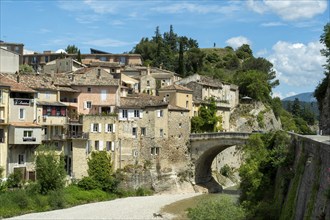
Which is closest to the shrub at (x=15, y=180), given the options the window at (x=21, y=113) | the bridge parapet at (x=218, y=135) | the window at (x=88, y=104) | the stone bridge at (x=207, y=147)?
the window at (x=21, y=113)

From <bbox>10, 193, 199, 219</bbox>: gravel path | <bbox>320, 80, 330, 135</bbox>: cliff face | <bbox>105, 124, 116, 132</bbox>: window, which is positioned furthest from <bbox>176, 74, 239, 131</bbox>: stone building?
<bbox>320, 80, 330, 135</bbox>: cliff face

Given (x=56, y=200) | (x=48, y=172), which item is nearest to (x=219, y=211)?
(x=56, y=200)

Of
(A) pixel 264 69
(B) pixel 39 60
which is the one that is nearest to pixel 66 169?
(B) pixel 39 60

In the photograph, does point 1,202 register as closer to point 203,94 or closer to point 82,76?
point 82,76

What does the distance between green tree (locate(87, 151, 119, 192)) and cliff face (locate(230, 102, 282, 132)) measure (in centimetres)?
3247

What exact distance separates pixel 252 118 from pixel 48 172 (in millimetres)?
46916

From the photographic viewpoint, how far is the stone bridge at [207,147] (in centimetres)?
6819

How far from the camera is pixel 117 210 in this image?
178ft

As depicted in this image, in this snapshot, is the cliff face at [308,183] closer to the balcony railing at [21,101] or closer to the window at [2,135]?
the window at [2,135]

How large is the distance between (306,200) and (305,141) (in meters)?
5.45

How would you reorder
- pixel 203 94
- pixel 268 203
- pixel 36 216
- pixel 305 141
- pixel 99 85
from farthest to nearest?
pixel 203 94 → pixel 99 85 → pixel 36 216 → pixel 268 203 → pixel 305 141

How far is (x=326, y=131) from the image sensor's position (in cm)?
5009

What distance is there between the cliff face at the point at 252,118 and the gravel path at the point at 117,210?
32.3 meters

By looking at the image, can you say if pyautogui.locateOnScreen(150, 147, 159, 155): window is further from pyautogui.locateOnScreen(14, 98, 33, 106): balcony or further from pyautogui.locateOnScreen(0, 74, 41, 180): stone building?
pyautogui.locateOnScreen(14, 98, 33, 106): balcony
